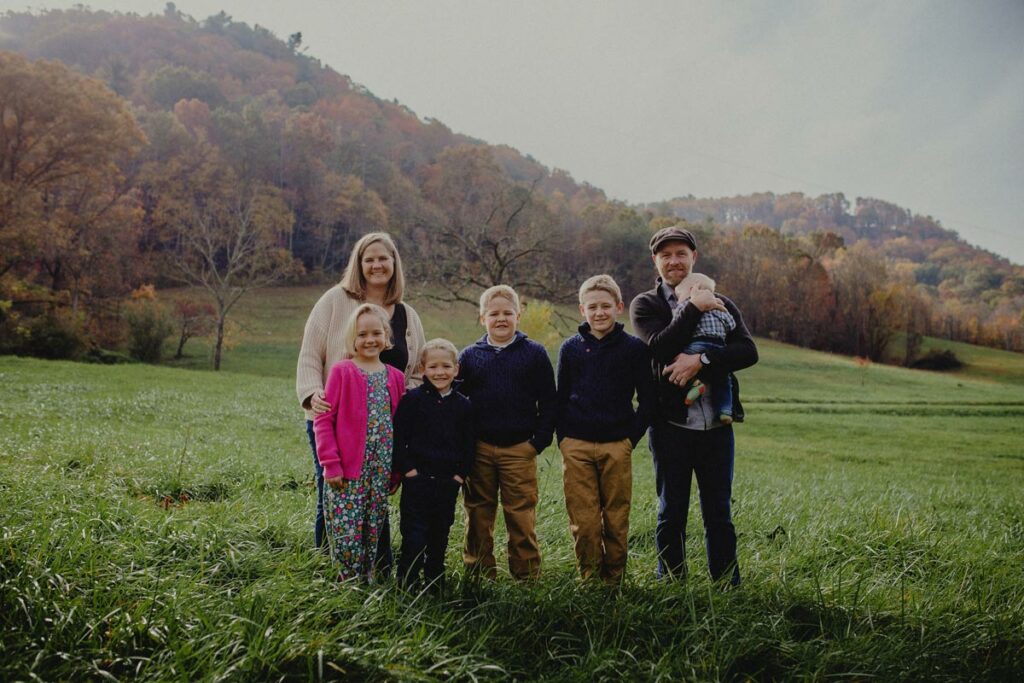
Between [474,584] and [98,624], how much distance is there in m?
1.75

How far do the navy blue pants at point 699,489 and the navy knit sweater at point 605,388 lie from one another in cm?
26

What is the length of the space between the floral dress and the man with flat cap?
5.85ft

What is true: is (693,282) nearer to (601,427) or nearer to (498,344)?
(601,427)

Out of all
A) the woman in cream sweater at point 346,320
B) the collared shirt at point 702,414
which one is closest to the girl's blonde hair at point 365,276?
the woman in cream sweater at point 346,320

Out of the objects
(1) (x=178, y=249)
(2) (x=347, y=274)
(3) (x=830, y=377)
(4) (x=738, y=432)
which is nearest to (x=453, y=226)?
(4) (x=738, y=432)

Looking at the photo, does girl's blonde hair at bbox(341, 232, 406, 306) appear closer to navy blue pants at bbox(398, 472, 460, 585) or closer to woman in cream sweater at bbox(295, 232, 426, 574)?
woman in cream sweater at bbox(295, 232, 426, 574)

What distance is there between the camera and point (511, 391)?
12.3ft

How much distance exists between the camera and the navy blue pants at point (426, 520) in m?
3.38

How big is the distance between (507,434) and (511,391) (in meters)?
0.28

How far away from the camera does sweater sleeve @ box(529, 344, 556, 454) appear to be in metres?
3.74

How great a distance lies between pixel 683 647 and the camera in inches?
105

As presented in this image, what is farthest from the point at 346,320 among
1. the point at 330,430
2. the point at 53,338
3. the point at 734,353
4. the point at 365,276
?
the point at 53,338

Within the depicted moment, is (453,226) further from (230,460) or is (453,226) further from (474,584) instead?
(474,584)

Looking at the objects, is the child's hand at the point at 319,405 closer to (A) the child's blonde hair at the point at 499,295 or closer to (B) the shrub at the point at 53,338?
(A) the child's blonde hair at the point at 499,295
